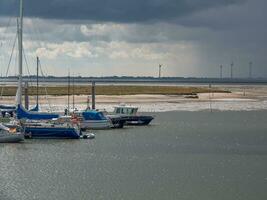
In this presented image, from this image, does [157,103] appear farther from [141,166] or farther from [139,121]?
[141,166]

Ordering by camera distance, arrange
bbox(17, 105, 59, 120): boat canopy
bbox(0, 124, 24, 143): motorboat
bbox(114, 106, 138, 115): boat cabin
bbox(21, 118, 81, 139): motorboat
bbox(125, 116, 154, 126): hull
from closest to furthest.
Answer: bbox(0, 124, 24, 143): motorboat, bbox(21, 118, 81, 139): motorboat, bbox(17, 105, 59, 120): boat canopy, bbox(125, 116, 154, 126): hull, bbox(114, 106, 138, 115): boat cabin

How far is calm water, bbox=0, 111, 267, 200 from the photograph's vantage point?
120 ft

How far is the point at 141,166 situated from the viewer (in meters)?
44.9

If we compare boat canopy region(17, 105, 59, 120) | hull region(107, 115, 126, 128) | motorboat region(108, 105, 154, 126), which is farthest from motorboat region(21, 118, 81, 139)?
motorboat region(108, 105, 154, 126)

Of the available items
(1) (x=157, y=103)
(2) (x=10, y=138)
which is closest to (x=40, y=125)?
(2) (x=10, y=138)

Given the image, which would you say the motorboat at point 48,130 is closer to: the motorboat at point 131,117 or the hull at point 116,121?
the hull at point 116,121

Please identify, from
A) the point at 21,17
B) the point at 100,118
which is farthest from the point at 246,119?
the point at 21,17

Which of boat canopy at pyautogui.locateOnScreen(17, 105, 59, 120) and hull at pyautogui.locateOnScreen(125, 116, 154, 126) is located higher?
boat canopy at pyautogui.locateOnScreen(17, 105, 59, 120)

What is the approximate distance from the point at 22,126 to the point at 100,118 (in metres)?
11.9

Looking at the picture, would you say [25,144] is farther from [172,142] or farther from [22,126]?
[172,142]

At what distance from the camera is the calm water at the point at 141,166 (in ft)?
120

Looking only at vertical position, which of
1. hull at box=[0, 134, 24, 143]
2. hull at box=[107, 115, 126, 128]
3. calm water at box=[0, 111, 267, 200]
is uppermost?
hull at box=[107, 115, 126, 128]

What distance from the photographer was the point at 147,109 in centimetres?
10131

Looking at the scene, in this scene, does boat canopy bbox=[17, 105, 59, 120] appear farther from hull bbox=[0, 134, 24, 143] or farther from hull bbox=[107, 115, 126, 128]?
hull bbox=[107, 115, 126, 128]
